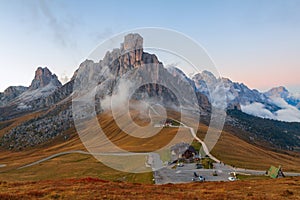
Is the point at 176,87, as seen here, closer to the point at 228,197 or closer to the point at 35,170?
the point at 228,197

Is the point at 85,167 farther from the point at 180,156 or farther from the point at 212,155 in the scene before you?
the point at 212,155

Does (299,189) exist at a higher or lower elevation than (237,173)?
higher

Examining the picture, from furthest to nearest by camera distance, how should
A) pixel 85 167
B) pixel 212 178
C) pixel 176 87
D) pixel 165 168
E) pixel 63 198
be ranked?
pixel 85 167 → pixel 165 168 → pixel 212 178 → pixel 176 87 → pixel 63 198

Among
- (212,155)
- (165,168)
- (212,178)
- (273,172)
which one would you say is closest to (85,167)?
(165,168)

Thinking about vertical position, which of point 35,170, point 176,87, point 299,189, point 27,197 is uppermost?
point 176,87

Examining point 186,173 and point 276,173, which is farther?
point 186,173

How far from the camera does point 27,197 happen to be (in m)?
32.0

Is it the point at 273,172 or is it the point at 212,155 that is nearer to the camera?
the point at 273,172

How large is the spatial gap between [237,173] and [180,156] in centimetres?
3395

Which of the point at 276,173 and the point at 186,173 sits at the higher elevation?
the point at 276,173

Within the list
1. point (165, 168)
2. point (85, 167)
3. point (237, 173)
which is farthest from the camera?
point (85, 167)

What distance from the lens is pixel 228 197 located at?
35.0 meters

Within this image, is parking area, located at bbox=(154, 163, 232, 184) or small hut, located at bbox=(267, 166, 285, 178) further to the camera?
small hut, located at bbox=(267, 166, 285, 178)

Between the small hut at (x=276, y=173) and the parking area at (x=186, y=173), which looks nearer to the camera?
the parking area at (x=186, y=173)
